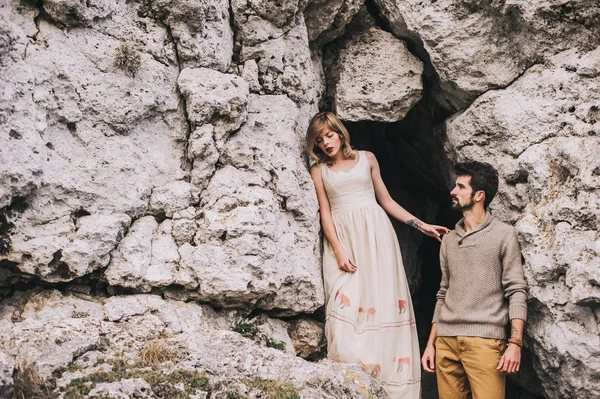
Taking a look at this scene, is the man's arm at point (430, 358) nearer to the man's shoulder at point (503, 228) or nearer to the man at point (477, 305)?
the man at point (477, 305)

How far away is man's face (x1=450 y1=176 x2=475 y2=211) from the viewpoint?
502 centimetres

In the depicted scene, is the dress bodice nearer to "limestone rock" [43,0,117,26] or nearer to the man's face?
the man's face

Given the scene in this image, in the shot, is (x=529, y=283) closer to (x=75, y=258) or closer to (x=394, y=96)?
(x=394, y=96)

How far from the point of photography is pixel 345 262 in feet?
17.1

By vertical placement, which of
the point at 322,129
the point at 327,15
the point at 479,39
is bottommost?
the point at 322,129

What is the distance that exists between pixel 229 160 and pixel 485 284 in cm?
226

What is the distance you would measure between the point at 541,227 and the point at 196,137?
2.83 m

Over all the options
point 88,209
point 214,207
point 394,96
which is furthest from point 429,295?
point 88,209

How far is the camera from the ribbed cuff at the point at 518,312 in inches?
178

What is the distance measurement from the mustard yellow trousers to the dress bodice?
4.56 feet

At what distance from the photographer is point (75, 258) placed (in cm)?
420

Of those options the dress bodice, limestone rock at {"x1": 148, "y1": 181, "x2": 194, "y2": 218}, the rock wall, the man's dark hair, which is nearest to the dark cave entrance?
the rock wall

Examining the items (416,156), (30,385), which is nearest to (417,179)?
(416,156)

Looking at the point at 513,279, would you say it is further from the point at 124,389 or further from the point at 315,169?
the point at 124,389
